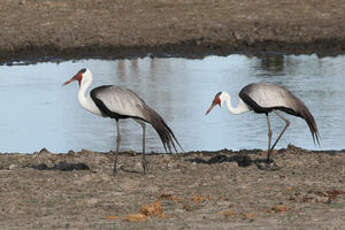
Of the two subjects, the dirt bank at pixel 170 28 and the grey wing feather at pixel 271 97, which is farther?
the dirt bank at pixel 170 28

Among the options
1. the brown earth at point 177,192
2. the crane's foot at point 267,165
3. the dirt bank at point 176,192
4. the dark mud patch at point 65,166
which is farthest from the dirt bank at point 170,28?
the dark mud patch at point 65,166

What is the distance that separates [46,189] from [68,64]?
1190 centimetres

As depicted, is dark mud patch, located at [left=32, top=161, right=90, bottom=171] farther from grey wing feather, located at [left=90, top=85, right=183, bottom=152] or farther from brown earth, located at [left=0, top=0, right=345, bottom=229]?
grey wing feather, located at [left=90, top=85, right=183, bottom=152]

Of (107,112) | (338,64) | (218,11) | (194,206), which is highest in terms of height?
(218,11)

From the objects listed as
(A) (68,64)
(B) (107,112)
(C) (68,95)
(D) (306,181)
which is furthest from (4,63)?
(D) (306,181)

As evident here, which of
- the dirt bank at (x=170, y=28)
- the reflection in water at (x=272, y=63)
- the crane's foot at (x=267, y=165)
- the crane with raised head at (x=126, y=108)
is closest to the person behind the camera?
the crane with raised head at (x=126, y=108)

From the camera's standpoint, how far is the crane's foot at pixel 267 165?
10.4 m

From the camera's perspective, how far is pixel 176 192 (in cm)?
886

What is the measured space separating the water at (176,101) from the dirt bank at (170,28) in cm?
83

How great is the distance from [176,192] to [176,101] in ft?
24.6

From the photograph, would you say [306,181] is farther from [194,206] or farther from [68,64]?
[68,64]

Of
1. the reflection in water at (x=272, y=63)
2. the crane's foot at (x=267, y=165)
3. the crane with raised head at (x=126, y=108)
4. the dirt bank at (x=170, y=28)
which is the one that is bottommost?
the crane's foot at (x=267, y=165)

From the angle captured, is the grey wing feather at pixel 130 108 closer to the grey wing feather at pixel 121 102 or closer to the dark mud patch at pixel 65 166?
the grey wing feather at pixel 121 102

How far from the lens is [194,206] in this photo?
8.11 metres
